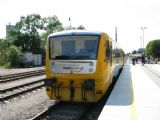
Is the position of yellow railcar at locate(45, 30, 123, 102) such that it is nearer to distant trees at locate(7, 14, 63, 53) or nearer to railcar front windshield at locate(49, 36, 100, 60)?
railcar front windshield at locate(49, 36, 100, 60)

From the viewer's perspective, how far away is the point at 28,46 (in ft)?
229

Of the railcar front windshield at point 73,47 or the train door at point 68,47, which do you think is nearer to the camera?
the railcar front windshield at point 73,47

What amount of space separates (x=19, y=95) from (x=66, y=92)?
12.4 ft

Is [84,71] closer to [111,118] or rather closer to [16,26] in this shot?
[111,118]

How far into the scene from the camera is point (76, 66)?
1127cm

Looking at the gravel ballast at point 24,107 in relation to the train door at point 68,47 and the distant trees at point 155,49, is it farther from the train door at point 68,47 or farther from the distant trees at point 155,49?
the distant trees at point 155,49

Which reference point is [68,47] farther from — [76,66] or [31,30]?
[31,30]

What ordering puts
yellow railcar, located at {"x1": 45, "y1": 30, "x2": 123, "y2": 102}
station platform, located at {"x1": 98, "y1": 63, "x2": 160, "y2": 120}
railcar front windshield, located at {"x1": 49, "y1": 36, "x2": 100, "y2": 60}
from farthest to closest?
1. railcar front windshield, located at {"x1": 49, "y1": 36, "x2": 100, "y2": 60}
2. yellow railcar, located at {"x1": 45, "y1": 30, "x2": 123, "y2": 102}
3. station platform, located at {"x1": 98, "y1": 63, "x2": 160, "y2": 120}

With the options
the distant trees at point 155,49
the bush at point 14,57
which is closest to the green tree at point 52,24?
the bush at point 14,57

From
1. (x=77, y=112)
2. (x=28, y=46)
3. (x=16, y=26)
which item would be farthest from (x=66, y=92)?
(x=16, y=26)

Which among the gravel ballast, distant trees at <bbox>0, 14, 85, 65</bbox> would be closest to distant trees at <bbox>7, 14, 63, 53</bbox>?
distant trees at <bbox>0, 14, 85, 65</bbox>

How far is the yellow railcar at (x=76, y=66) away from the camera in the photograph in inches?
439

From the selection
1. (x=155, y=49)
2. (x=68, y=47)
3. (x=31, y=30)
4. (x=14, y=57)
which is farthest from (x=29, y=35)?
(x=155, y=49)

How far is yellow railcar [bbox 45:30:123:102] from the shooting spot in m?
11.1
